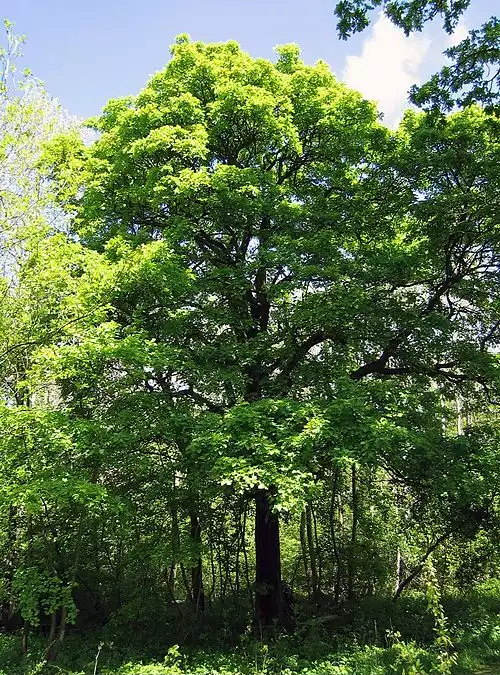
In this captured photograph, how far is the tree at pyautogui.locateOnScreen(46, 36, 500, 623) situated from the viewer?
8320mm

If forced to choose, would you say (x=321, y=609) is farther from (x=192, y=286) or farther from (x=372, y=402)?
(x=192, y=286)

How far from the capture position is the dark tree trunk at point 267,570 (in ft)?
31.1

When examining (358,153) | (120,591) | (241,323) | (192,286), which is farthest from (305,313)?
(120,591)

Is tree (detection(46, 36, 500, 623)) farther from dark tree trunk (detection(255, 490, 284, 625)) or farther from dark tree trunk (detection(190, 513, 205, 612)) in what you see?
dark tree trunk (detection(190, 513, 205, 612))

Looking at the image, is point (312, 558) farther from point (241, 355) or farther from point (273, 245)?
point (273, 245)

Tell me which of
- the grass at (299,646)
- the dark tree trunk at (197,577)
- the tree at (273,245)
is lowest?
the grass at (299,646)

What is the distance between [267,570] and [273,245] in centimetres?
617

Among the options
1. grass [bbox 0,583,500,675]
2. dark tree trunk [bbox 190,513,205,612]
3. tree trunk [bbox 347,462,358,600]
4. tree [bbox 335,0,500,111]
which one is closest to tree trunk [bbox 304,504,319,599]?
tree trunk [bbox 347,462,358,600]

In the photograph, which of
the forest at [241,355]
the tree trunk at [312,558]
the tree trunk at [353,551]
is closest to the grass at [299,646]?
the forest at [241,355]

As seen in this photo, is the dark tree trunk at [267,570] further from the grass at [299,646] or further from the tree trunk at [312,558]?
the tree trunk at [312,558]

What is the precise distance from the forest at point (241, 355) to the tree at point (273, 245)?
0.05 m

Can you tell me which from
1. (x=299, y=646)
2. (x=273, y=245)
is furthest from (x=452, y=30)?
(x=299, y=646)

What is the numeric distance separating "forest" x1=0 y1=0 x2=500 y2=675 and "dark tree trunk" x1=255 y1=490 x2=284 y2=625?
0.05 meters

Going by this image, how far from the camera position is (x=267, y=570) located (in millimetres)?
9953
